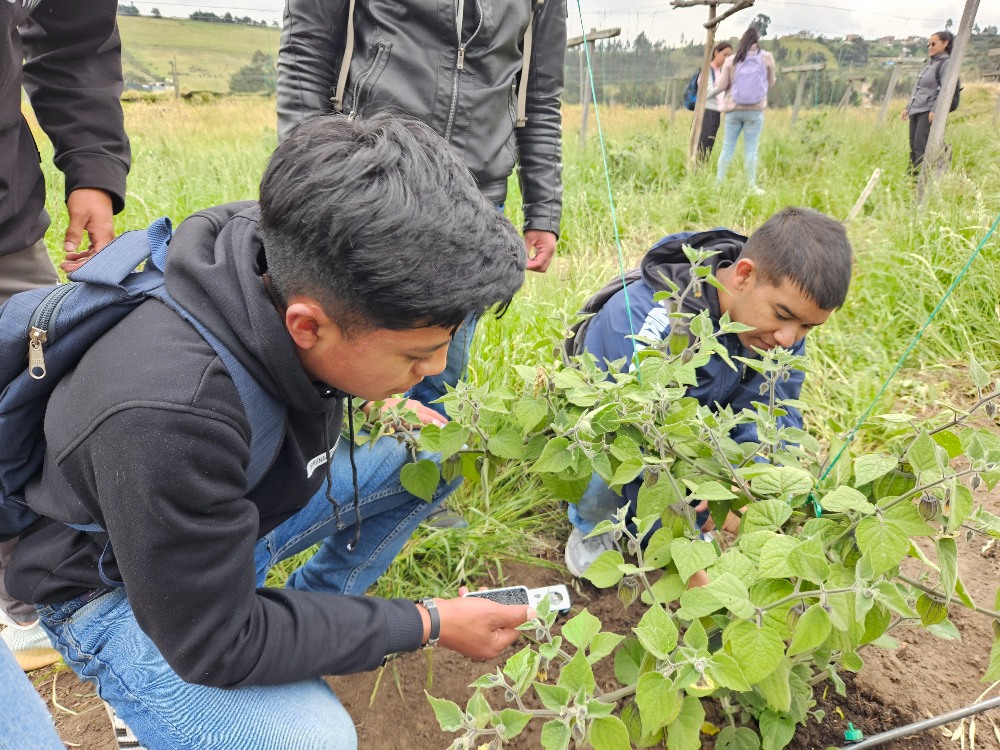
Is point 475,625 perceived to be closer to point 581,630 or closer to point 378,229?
point 581,630

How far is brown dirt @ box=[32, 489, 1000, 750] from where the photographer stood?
1.59 meters

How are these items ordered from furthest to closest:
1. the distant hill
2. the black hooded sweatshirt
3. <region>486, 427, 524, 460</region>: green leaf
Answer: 1. the distant hill
2. <region>486, 427, 524, 460</region>: green leaf
3. the black hooded sweatshirt

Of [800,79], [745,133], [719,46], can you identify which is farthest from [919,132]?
[800,79]

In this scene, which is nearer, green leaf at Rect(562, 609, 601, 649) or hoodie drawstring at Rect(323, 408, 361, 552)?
green leaf at Rect(562, 609, 601, 649)

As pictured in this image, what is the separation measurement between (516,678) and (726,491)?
1.41 ft

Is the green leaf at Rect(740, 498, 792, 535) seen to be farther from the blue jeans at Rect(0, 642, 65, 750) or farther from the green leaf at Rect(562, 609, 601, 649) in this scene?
the blue jeans at Rect(0, 642, 65, 750)

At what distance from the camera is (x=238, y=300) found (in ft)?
3.31

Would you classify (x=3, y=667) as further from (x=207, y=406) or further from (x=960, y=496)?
(x=960, y=496)

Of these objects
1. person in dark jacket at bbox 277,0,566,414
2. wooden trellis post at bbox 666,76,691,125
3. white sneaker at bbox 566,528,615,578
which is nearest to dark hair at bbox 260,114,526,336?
person in dark jacket at bbox 277,0,566,414

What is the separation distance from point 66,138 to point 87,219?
21cm

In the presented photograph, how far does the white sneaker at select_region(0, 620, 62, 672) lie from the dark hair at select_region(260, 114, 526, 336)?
1095 mm

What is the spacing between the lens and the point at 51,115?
1.79 meters

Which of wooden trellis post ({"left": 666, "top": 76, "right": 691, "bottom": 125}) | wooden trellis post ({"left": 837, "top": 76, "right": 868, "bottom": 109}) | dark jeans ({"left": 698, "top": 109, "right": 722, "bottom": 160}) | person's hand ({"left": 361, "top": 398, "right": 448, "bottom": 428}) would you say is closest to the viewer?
person's hand ({"left": 361, "top": 398, "right": 448, "bottom": 428})

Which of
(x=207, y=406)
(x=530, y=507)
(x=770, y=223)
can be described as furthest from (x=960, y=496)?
(x=530, y=507)
